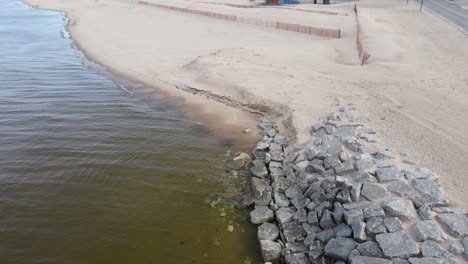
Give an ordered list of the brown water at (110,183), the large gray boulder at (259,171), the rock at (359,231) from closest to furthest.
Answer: the rock at (359,231)
the brown water at (110,183)
the large gray boulder at (259,171)

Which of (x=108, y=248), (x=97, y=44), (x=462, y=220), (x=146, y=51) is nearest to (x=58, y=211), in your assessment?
(x=108, y=248)

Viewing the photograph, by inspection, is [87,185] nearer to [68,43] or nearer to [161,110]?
[161,110]

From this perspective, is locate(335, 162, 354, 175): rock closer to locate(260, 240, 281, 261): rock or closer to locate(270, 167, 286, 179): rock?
locate(270, 167, 286, 179): rock

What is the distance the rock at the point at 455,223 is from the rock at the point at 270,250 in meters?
3.08

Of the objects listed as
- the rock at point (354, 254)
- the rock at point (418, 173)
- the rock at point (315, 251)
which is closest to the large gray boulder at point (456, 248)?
the rock at point (354, 254)

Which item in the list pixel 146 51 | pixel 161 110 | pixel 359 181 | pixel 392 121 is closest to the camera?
pixel 359 181

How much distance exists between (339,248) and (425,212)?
5.87 ft

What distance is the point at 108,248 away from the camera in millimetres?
7137

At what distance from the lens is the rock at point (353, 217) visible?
6.64m

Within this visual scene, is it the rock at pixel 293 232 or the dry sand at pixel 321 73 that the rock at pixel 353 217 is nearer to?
the rock at pixel 293 232

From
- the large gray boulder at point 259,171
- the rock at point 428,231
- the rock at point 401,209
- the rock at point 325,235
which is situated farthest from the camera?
the large gray boulder at point 259,171

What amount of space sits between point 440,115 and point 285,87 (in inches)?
242

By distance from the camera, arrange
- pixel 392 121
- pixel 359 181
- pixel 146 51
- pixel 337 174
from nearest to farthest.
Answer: pixel 359 181, pixel 337 174, pixel 392 121, pixel 146 51

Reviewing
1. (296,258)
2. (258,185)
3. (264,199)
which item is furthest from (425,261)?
(258,185)
